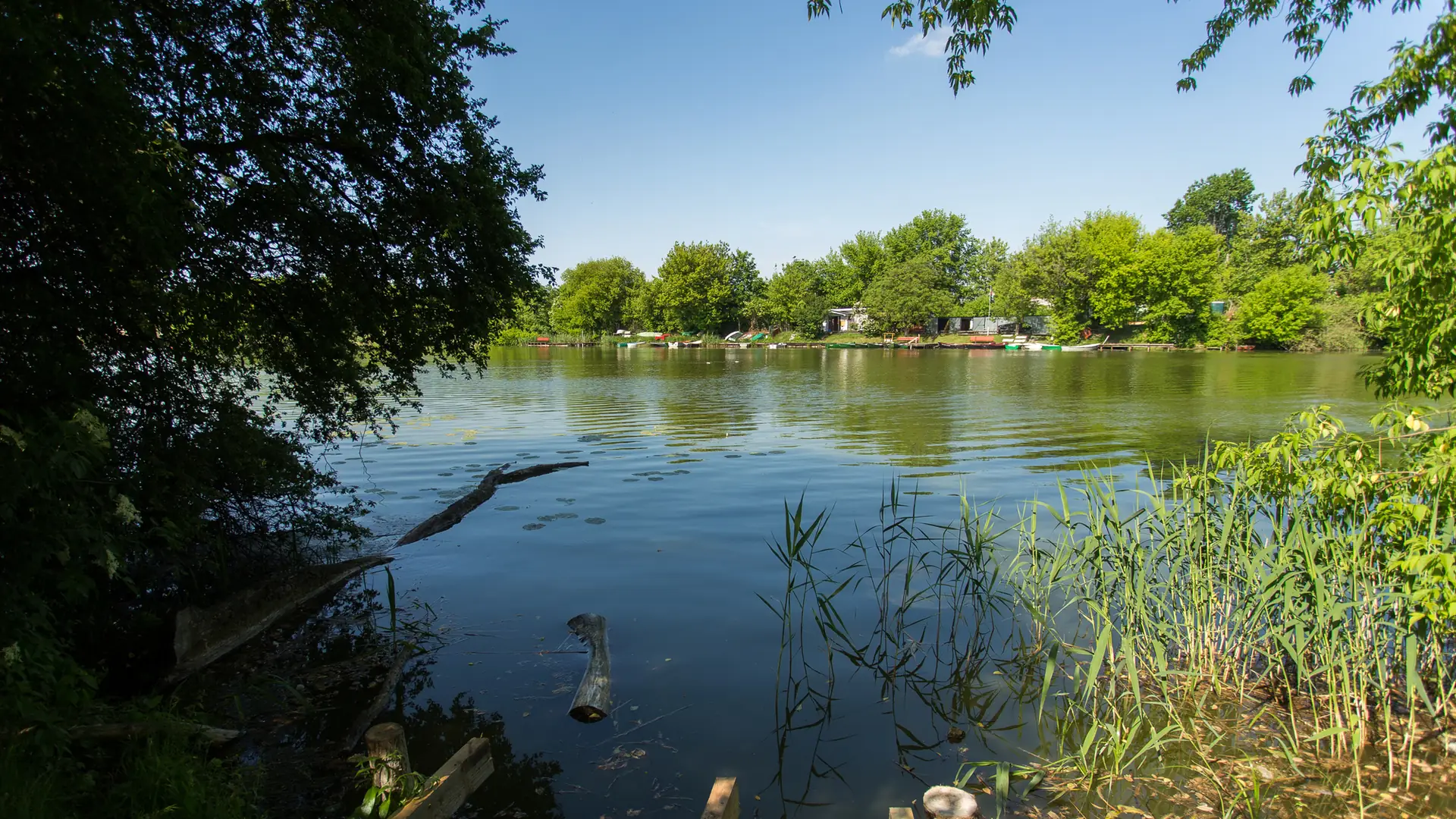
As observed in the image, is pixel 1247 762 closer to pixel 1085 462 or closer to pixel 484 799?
pixel 484 799

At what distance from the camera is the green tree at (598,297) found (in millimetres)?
128500

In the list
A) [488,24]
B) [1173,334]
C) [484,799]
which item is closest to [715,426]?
[488,24]

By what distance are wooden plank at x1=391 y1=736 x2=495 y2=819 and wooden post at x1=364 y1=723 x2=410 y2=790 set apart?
0.58 feet

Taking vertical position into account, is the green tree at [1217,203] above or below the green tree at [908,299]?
above

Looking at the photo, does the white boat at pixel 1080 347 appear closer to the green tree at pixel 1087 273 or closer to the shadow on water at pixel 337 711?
the green tree at pixel 1087 273

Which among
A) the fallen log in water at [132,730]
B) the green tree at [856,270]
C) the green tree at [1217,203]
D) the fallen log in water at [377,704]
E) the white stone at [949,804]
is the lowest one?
the white stone at [949,804]

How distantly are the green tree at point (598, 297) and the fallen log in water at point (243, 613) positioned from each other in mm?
121419

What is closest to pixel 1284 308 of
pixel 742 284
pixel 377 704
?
pixel 742 284

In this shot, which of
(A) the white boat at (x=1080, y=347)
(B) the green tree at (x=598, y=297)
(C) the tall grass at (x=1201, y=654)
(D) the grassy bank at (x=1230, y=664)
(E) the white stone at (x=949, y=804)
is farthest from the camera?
(B) the green tree at (x=598, y=297)

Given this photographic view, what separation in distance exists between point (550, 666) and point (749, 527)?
16.4 feet

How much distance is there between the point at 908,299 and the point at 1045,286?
17.3 meters

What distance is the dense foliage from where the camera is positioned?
3775 millimetres

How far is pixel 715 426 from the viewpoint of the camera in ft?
72.5

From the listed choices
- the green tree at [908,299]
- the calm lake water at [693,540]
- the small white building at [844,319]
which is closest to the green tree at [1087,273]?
the green tree at [908,299]
